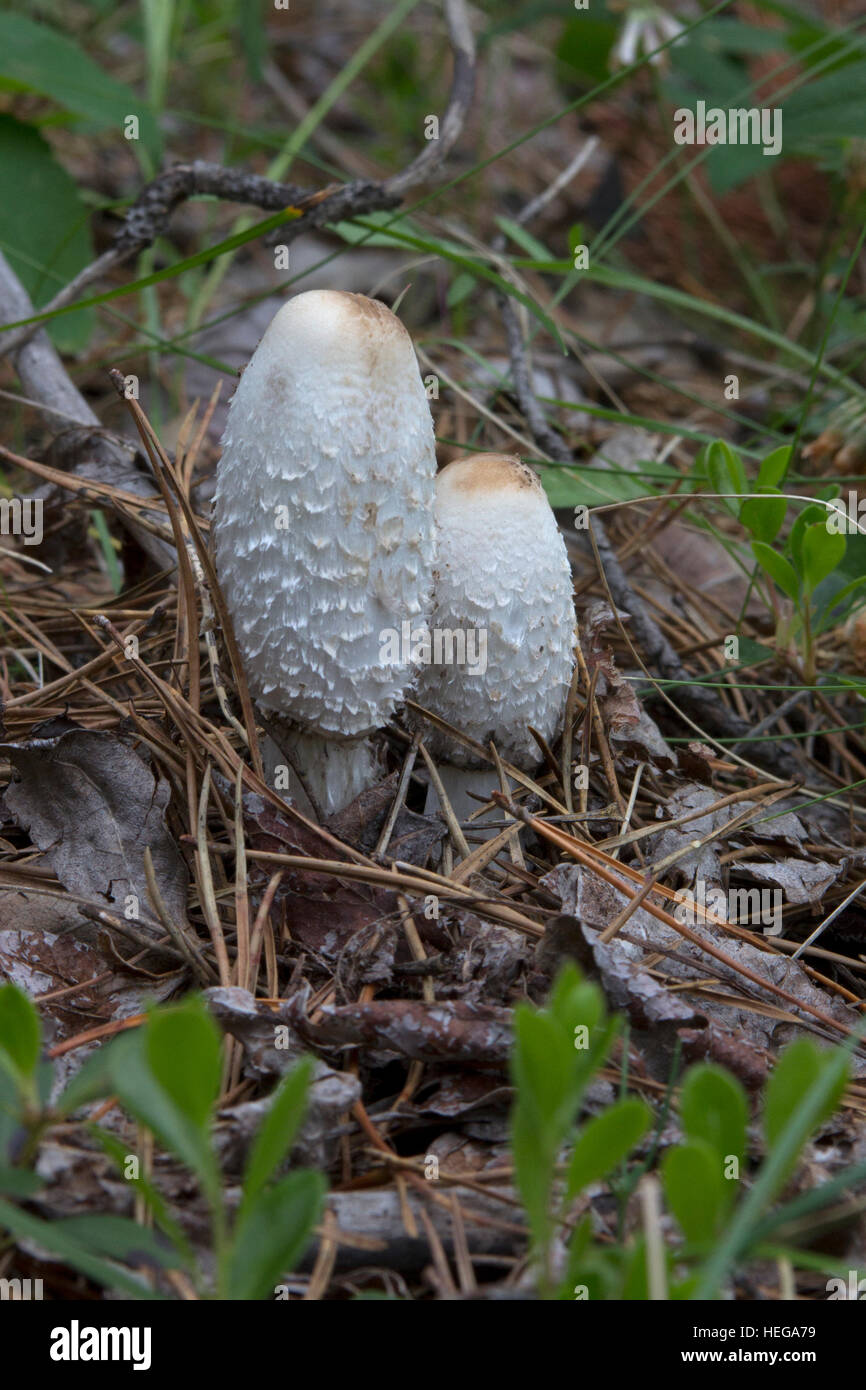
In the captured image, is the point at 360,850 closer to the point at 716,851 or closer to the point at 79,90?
the point at 716,851

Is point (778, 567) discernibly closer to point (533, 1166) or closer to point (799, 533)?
point (799, 533)

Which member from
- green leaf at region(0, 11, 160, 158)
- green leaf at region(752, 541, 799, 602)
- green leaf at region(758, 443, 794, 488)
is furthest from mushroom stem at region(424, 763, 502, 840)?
green leaf at region(0, 11, 160, 158)

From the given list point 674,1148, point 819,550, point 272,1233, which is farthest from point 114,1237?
point 819,550

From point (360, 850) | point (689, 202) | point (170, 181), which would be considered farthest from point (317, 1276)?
point (689, 202)

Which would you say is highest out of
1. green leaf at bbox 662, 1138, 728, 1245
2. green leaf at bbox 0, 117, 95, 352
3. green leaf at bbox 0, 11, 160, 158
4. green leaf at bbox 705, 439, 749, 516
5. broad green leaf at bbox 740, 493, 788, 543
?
green leaf at bbox 0, 11, 160, 158

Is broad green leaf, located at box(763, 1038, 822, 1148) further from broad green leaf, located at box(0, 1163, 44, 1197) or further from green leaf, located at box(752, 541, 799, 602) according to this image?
green leaf, located at box(752, 541, 799, 602)
